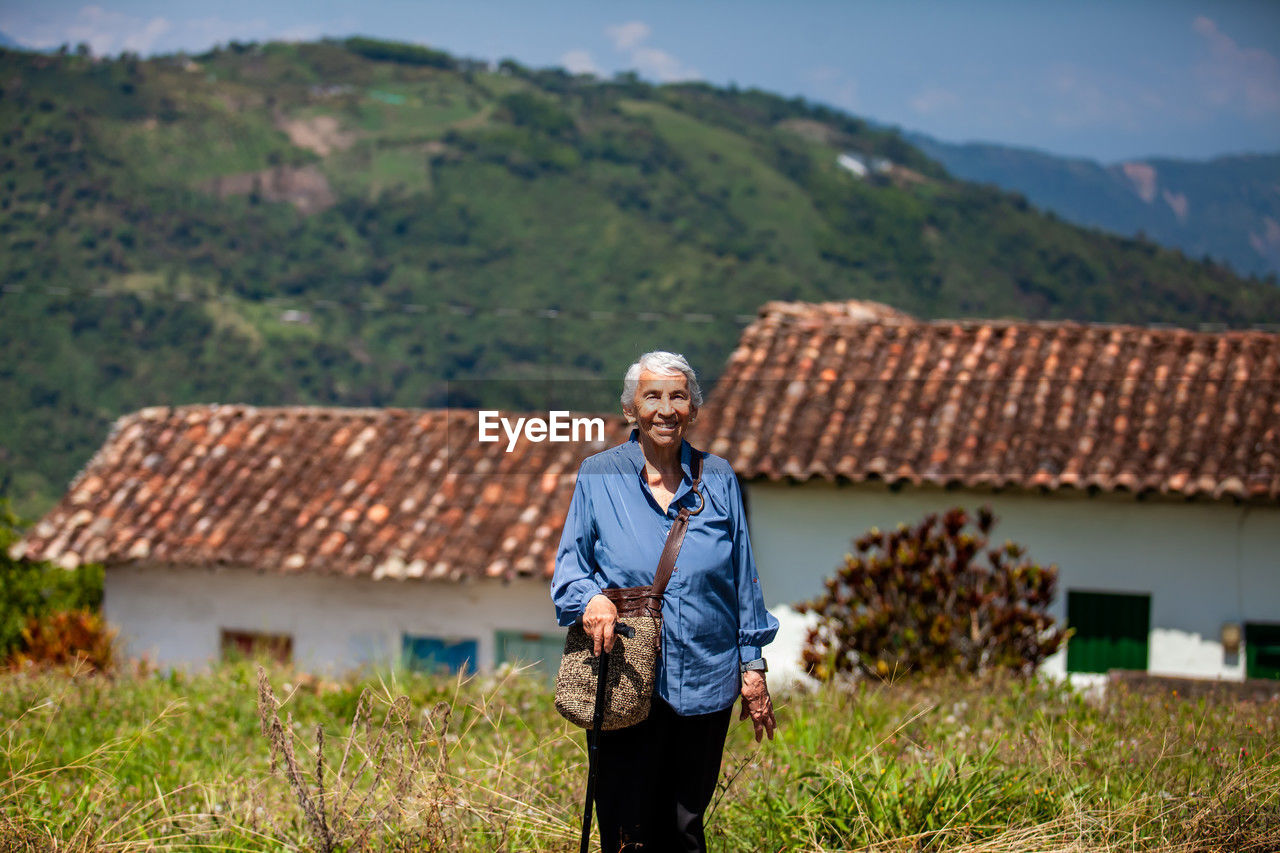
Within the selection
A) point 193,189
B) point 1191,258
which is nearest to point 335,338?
point 193,189

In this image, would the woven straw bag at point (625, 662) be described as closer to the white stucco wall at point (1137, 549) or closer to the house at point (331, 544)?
the white stucco wall at point (1137, 549)

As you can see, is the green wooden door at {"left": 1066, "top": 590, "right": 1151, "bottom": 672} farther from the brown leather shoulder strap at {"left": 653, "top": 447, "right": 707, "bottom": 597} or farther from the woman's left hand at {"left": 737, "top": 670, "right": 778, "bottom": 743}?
the brown leather shoulder strap at {"left": 653, "top": 447, "right": 707, "bottom": 597}

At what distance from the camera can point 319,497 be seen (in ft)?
Result: 50.7

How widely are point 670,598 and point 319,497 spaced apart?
11.8m

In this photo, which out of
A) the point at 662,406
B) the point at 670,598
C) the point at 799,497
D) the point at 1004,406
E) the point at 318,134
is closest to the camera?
the point at 670,598

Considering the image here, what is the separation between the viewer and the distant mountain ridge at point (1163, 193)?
239ft

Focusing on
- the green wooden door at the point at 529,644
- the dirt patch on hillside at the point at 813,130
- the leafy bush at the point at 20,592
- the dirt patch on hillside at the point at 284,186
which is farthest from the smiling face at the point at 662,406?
the dirt patch on hillside at the point at 813,130

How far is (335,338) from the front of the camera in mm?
58688

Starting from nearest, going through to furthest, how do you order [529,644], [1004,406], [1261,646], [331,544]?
[1261,646] < [1004,406] < [529,644] < [331,544]

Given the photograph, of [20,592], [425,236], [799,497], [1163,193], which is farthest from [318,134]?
[799,497]

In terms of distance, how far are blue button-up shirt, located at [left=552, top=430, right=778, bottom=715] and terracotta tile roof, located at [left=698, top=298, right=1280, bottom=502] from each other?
8011 mm

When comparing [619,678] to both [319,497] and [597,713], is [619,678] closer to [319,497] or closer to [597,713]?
[597,713]

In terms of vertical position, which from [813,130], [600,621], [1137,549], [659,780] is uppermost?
[813,130]

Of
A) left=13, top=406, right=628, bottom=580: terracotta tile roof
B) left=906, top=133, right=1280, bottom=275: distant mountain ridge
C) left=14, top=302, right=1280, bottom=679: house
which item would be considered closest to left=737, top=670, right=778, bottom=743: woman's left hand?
left=14, top=302, right=1280, bottom=679: house
